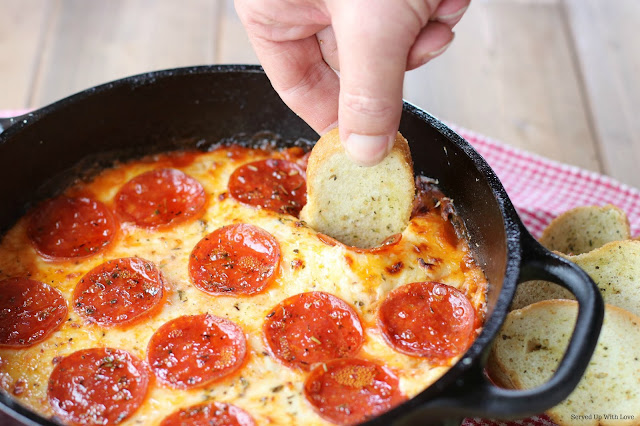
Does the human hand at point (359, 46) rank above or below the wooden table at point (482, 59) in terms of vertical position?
above

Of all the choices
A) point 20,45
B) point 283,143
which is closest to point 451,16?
point 283,143

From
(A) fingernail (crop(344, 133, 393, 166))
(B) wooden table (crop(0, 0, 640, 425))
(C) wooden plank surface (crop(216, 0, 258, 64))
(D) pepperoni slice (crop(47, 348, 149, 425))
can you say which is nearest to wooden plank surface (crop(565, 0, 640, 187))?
(B) wooden table (crop(0, 0, 640, 425))

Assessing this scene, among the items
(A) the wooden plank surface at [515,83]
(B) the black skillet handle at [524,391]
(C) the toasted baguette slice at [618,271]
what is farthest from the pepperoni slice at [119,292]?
(A) the wooden plank surface at [515,83]

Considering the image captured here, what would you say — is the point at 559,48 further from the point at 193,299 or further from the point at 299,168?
the point at 193,299

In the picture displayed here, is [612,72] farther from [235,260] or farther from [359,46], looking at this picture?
[359,46]

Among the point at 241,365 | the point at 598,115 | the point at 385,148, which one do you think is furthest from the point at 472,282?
the point at 598,115

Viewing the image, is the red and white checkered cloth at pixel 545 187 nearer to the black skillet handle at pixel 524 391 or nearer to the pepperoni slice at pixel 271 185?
the pepperoni slice at pixel 271 185

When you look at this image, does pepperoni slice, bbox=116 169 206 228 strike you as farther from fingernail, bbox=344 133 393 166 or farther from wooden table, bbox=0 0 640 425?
wooden table, bbox=0 0 640 425
